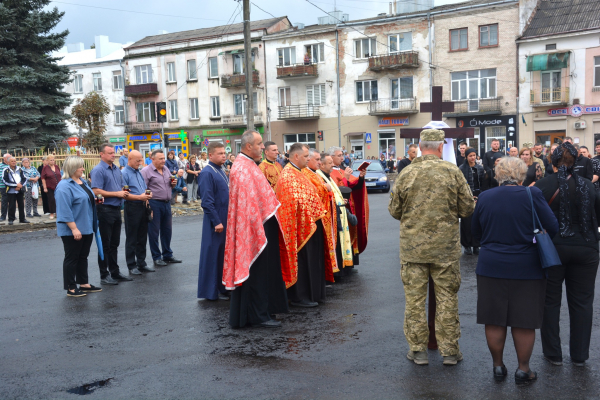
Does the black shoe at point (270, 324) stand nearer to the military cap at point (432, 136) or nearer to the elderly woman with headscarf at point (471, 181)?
the military cap at point (432, 136)

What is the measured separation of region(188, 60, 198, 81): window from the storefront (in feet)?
77.1

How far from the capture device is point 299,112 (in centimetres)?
4703

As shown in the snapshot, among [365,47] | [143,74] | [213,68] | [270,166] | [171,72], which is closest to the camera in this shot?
[270,166]

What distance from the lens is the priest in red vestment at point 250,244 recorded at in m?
6.28

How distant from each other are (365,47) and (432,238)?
4169 centimetres

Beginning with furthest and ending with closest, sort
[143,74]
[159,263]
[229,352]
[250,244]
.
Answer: [143,74], [159,263], [250,244], [229,352]

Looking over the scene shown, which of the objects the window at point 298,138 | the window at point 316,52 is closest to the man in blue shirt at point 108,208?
the window at point 298,138

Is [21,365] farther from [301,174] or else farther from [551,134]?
[551,134]

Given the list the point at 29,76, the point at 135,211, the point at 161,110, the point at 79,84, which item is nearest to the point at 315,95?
the point at 29,76

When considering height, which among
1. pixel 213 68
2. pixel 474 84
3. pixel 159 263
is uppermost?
pixel 213 68

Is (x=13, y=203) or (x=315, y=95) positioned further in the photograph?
(x=315, y=95)

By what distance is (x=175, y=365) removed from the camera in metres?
5.25

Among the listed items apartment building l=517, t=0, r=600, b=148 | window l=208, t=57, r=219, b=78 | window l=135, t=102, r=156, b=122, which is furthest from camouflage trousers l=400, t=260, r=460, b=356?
window l=135, t=102, r=156, b=122

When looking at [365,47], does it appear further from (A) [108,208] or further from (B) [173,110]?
(A) [108,208]
